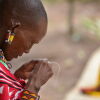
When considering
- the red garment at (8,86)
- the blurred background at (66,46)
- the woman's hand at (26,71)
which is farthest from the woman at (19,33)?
the blurred background at (66,46)

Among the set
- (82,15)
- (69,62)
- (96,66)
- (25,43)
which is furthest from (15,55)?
(82,15)

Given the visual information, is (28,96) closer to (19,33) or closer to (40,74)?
(40,74)

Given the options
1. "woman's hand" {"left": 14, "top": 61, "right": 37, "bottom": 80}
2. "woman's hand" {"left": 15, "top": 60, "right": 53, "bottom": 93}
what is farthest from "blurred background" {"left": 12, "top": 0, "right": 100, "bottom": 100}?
"woman's hand" {"left": 15, "top": 60, "right": 53, "bottom": 93}

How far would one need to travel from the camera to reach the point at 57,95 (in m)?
8.58

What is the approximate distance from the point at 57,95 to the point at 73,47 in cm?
395

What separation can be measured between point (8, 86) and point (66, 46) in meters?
10.3

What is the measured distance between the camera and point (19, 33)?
7.36 feet

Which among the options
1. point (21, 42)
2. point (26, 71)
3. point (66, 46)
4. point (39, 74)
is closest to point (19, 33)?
point (21, 42)

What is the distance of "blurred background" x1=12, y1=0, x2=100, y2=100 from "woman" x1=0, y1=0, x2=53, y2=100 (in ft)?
19.2

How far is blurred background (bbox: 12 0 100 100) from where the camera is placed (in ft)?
30.2

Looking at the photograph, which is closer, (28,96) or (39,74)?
(28,96)

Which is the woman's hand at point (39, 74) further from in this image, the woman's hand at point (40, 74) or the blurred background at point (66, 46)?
the blurred background at point (66, 46)

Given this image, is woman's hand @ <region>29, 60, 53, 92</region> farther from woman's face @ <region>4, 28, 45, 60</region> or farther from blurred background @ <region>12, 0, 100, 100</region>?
blurred background @ <region>12, 0, 100, 100</region>

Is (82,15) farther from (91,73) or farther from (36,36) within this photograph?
(36,36)
